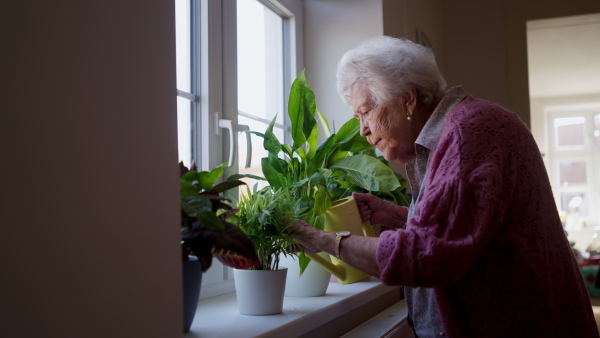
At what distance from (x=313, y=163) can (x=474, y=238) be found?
2.26 ft

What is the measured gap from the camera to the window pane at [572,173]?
26.8 ft

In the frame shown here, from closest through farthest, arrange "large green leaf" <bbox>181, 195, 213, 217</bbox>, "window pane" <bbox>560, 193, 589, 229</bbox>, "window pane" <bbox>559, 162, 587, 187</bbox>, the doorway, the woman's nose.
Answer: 1. "large green leaf" <bbox>181, 195, 213, 217</bbox>
2. the woman's nose
3. the doorway
4. "window pane" <bbox>560, 193, 589, 229</bbox>
5. "window pane" <bbox>559, 162, 587, 187</bbox>

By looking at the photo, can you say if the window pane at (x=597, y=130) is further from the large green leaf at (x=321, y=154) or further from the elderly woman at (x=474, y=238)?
the elderly woman at (x=474, y=238)

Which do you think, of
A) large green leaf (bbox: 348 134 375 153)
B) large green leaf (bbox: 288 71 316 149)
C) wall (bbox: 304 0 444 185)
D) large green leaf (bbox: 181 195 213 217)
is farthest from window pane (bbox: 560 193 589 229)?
large green leaf (bbox: 181 195 213 217)

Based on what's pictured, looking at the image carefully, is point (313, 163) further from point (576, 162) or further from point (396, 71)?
point (576, 162)

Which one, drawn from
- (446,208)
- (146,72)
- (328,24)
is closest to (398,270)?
(446,208)

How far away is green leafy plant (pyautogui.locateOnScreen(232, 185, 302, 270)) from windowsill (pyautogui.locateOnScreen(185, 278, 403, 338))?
127 mm

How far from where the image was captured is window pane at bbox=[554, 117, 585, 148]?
829 cm

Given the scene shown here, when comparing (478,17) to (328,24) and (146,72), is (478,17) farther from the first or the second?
(146,72)

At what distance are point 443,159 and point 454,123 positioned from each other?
0.26 feet

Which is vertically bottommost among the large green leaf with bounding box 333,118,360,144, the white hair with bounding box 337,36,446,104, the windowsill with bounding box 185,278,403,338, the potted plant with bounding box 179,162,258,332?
the windowsill with bounding box 185,278,403,338

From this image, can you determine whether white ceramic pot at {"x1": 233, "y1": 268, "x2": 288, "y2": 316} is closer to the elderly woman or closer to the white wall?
the elderly woman

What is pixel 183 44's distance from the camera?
1.59 m

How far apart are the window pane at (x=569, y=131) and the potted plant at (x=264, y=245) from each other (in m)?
7.95
